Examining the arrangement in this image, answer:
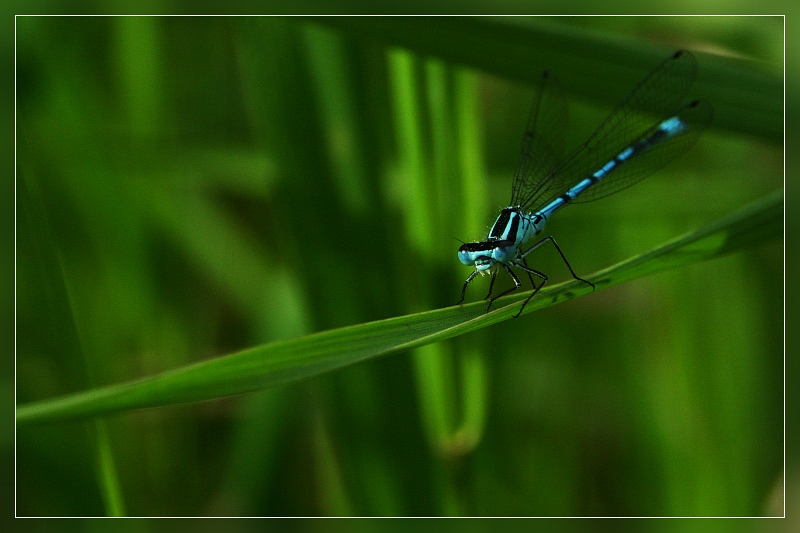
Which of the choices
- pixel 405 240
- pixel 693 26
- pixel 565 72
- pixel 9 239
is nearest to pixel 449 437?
pixel 405 240

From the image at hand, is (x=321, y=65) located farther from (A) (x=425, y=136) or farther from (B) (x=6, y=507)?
(B) (x=6, y=507)

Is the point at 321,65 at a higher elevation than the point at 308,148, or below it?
higher

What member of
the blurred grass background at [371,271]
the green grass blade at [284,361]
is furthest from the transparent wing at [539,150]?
the green grass blade at [284,361]

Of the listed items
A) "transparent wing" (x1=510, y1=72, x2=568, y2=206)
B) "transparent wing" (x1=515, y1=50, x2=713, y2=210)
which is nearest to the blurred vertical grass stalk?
"transparent wing" (x1=510, y1=72, x2=568, y2=206)

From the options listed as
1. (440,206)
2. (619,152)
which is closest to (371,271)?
(440,206)

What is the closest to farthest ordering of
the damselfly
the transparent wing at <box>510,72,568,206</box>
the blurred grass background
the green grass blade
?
the green grass blade, the blurred grass background, the damselfly, the transparent wing at <box>510,72,568,206</box>

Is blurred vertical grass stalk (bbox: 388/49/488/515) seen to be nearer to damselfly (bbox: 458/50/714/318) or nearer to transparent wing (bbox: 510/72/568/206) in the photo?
damselfly (bbox: 458/50/714/318)
